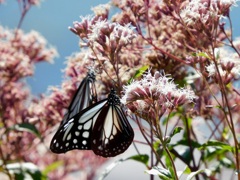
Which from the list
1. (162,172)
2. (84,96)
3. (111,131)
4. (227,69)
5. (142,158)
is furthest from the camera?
(84,96)

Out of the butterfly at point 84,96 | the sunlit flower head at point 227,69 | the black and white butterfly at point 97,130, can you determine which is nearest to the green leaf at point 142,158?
the black and white butterfly at point 97,130

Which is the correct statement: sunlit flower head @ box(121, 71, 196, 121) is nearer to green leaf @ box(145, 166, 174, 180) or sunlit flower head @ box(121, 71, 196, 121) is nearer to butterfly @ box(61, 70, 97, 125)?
green leaf @ box(145, 166, 174, 180)

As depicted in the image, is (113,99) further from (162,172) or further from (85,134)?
(162,172)

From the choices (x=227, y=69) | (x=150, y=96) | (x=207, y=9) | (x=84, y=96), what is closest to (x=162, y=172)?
(x=150, y=96)

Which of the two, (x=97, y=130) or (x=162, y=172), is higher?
(x=97, y=130)

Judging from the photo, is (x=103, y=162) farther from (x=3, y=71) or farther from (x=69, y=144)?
(x=69, y=144)

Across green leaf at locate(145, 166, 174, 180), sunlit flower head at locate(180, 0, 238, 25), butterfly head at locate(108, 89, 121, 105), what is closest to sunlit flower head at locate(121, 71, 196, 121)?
green leaf at locate(145, 166, 174, 180)

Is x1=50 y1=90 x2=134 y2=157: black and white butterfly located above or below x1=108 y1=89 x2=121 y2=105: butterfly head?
below
